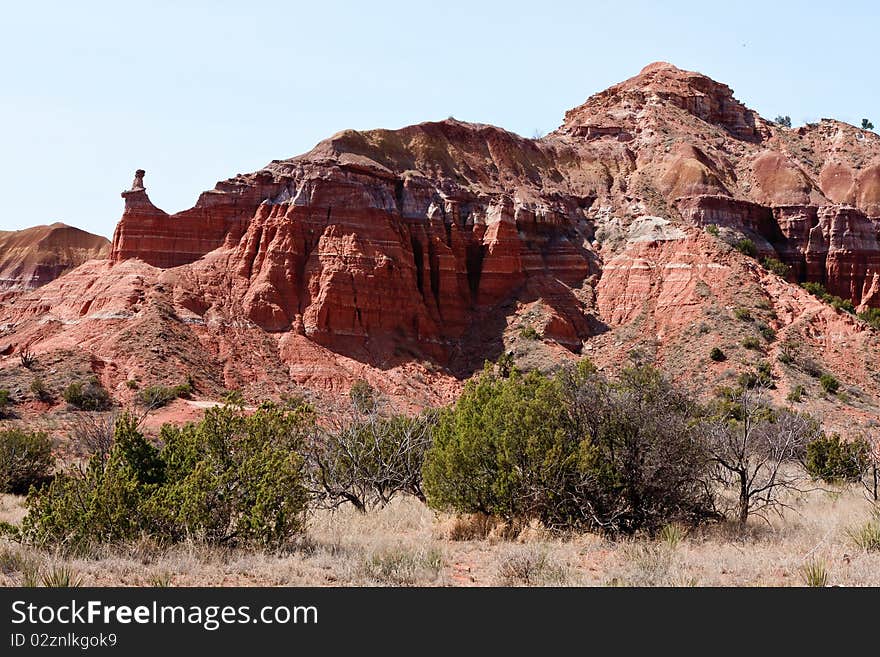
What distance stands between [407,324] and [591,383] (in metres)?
45.8

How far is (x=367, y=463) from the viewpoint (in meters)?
19.9

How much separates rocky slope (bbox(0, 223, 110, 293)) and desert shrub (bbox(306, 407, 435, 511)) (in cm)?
8786

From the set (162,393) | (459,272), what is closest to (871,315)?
(459,272)

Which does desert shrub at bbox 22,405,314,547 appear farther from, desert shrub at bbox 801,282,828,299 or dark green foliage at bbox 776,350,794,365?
desert shrub at bbox 801,282,828,299

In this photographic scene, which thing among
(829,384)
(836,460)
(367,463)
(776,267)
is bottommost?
(836,460)

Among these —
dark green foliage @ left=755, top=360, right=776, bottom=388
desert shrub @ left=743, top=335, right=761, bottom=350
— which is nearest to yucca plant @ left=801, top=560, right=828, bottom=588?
dark green foliage @ left=755, top=360, right=776, bottom=388

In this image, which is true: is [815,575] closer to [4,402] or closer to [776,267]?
[4,402]

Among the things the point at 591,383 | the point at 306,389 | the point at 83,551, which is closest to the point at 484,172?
the point at 306,389

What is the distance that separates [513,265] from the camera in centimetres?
6581

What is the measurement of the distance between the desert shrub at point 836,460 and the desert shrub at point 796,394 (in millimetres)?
16046

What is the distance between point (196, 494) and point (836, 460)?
23.6m

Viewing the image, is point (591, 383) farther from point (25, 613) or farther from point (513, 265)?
point (513, 265)

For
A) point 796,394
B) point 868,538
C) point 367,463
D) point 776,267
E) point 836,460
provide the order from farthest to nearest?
point 776,267 → point 796,394 → point 836,460 → point 367,463 → point 868,538

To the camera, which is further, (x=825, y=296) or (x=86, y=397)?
(x=825, y=296)
